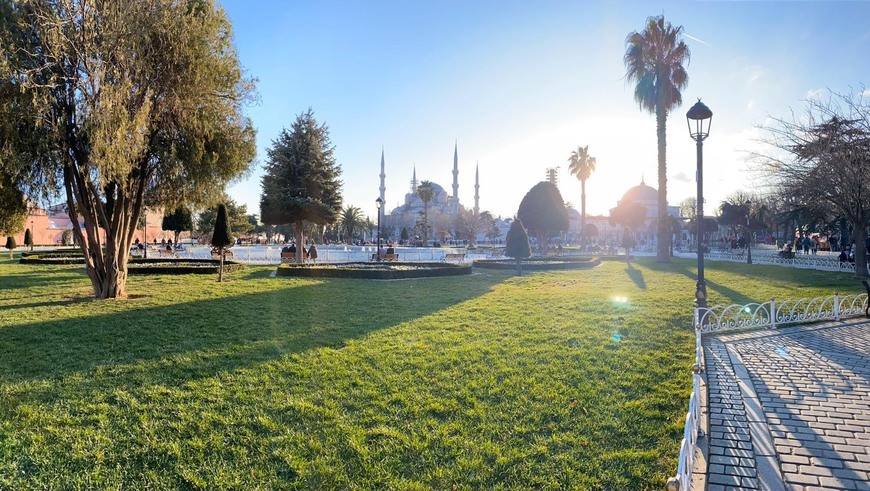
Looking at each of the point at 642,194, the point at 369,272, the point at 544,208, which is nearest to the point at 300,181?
the point at 369,272

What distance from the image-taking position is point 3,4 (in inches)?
366

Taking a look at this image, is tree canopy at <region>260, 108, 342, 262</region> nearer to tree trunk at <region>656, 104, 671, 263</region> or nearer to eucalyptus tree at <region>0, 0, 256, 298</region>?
eucalyptus tree at <region>0, 0, 256, 298</region>

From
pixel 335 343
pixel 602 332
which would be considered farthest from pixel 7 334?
pixel 602 332

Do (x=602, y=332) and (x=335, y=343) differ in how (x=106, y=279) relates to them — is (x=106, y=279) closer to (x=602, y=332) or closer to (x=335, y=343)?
(x=335, y=343)

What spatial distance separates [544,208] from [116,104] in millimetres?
29714

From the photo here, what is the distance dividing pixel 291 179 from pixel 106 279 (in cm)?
1368

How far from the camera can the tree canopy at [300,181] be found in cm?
2414

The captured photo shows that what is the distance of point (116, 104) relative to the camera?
9.37 meters

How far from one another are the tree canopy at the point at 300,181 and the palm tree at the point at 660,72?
56.3ft

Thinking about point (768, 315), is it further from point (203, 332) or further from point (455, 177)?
point (455, 177)

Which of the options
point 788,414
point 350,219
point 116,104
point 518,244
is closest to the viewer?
point 788,414

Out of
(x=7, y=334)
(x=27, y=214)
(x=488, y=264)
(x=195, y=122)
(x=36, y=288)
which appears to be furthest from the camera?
(x=488, y=264)

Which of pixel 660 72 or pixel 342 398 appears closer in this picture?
pixel 342 398

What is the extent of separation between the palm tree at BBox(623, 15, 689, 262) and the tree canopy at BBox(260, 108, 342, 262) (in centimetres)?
1717
